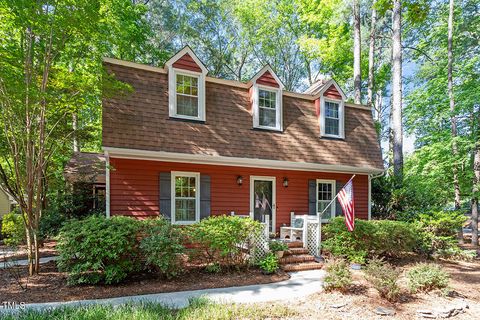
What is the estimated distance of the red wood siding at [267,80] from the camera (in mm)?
9836

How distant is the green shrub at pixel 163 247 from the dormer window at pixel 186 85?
3658 mm

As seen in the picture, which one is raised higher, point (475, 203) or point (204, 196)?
point (204, 196)

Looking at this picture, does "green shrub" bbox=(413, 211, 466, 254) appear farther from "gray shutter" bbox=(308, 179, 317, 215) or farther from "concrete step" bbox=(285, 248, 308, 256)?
"concrete step" bbox=(285, 248, 308, 256)

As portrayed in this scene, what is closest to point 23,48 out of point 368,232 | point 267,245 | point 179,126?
point 179,126

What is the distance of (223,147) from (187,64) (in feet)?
9.07

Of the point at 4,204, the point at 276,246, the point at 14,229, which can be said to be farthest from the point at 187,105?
the point at 4,204

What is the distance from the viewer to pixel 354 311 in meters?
4.72

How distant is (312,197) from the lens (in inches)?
406

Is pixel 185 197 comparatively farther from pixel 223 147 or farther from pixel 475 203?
pixel 475 203

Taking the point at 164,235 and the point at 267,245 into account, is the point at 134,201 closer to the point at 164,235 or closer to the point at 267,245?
the point at 164,235

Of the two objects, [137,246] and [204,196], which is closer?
[137,246]

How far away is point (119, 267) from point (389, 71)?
21762mm

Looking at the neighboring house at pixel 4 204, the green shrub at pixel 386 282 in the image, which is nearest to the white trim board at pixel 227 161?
the green shrub at pixel 386 282

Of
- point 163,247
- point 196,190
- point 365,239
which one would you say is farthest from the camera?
point 196,190
